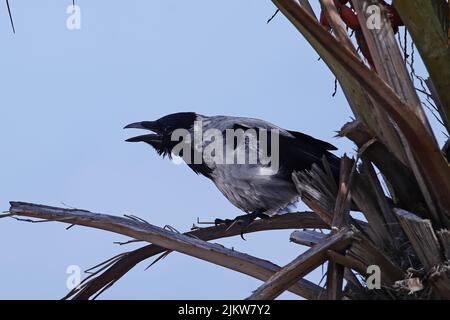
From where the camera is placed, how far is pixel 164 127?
6.46 meters

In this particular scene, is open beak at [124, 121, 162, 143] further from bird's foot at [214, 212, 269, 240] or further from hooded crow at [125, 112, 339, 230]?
bird's foot at [214, 212, 269, 240]

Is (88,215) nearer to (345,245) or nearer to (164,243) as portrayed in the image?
(164,243)

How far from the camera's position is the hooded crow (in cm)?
553

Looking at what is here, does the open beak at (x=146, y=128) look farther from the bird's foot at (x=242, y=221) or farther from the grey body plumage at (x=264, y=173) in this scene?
the bird's foot at (x=242, y=221)

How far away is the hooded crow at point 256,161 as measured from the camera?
5531 mm

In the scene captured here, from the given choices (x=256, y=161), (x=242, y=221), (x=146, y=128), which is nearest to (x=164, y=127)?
(x=146, y=128)

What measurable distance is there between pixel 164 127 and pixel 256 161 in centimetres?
101

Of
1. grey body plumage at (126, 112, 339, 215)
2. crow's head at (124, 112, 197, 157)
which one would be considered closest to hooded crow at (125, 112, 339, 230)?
grey body plumage at (126, 112, 339, 215)

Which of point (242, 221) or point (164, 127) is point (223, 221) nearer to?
point (242, 221)

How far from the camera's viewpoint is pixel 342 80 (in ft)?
13.0

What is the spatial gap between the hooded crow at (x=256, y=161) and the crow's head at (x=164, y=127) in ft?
1.15

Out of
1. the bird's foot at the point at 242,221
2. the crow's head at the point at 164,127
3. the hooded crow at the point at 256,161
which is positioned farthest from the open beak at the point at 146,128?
the bird's foot at the point at 242,221

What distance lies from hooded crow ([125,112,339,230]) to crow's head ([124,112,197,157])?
0.35m
